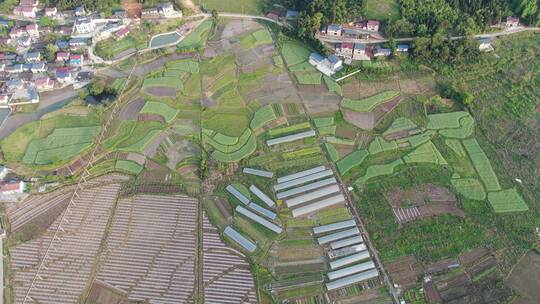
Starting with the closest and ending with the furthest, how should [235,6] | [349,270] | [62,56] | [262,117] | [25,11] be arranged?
[349,270] → [262,117] → [62,56] → [25,11] → [235,6]

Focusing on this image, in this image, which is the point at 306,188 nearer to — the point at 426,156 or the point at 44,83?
the point at 426,156

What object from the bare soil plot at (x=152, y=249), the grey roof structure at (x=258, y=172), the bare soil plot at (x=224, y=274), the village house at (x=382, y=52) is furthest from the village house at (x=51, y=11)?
the village house at (x=382, y=52)

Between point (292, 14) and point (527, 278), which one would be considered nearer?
point (527, 278)

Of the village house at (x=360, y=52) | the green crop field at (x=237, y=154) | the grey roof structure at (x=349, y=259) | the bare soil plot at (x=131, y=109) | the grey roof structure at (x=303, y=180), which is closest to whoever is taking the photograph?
the grey roof structure at (x=349, y=259)

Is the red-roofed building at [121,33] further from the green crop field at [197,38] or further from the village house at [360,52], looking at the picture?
the village house at [360,52]

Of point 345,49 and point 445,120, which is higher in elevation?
point 345,49

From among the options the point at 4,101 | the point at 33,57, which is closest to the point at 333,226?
the point at 4,101

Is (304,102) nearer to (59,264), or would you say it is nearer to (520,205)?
(520,205)
